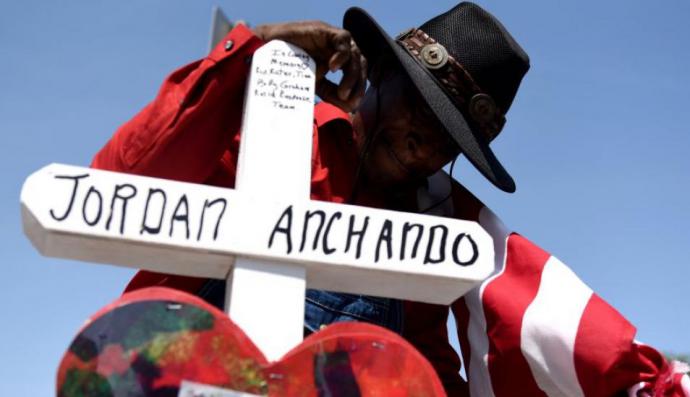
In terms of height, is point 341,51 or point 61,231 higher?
point 341,51

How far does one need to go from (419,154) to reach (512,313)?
0.36 meters

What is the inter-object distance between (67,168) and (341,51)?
1.71 feet

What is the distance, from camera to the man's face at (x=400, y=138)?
1786 mm

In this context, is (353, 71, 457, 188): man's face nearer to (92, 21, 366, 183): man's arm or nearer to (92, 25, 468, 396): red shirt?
(92, 25, 468, 396): red shirt

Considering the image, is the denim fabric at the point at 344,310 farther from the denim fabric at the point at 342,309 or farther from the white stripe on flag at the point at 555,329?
the white stripe on flag at the point at 555,329

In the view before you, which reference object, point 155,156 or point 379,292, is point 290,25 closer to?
point 155,156

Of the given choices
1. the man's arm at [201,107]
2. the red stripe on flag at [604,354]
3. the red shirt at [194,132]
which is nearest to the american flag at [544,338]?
the red stripe on flag at [604,354]

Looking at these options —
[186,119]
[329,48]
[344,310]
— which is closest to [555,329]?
[344,310]

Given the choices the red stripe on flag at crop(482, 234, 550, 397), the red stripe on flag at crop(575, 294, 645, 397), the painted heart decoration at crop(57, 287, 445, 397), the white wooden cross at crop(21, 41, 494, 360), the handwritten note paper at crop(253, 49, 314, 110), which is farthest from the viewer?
the red stripe on flag at crop(482, 234, 550, 397)

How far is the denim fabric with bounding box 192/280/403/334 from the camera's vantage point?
1671 millimetres

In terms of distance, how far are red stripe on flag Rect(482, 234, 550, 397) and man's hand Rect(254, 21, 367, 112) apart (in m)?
0.48

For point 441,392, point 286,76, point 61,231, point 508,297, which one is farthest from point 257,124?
point 508,297

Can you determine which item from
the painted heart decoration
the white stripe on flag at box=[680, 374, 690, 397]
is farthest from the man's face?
the painted heart decoration

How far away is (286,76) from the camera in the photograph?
138 cm
